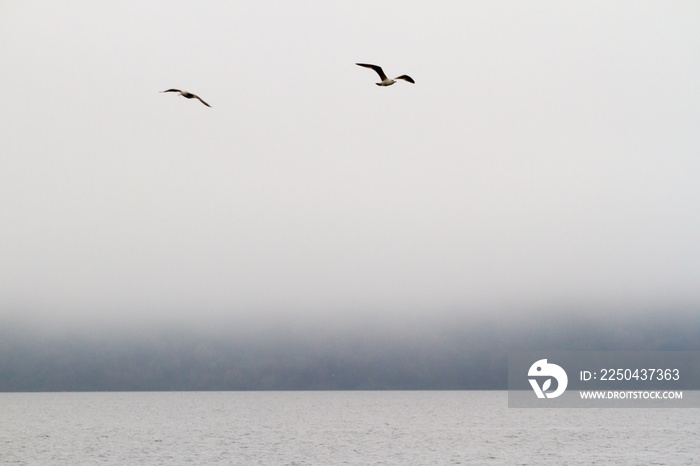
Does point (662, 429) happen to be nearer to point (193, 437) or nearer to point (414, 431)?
point (414, 431)

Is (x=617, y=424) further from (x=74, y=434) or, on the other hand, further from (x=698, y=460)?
(x=74, y=434)

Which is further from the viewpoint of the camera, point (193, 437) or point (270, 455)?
point (193, 437)

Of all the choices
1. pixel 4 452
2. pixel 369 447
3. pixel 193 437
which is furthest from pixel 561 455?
pixel 4 452

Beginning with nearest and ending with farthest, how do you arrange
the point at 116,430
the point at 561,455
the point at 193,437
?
1. the point at 561,455
2. the point at 193,437
3. the point at 116,430

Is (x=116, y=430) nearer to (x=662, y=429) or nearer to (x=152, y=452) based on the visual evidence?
(x=152, y=452)

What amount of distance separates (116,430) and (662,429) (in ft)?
333

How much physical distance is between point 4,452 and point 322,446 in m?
40.7

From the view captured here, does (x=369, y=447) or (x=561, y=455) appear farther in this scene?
(x=369, y=447)

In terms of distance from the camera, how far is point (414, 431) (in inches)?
5797

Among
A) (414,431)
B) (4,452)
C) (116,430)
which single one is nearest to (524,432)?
(414,431)

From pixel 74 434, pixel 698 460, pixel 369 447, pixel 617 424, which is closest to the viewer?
pixel 698 460

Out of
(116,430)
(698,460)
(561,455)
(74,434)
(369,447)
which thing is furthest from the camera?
(116,430)

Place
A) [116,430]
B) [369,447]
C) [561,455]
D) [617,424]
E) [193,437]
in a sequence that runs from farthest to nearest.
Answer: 1. [617,424]
2. [116,430]
3. [193,437]
4. [369,447]
5. [561,455]

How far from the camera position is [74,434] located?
140625 millimetres
